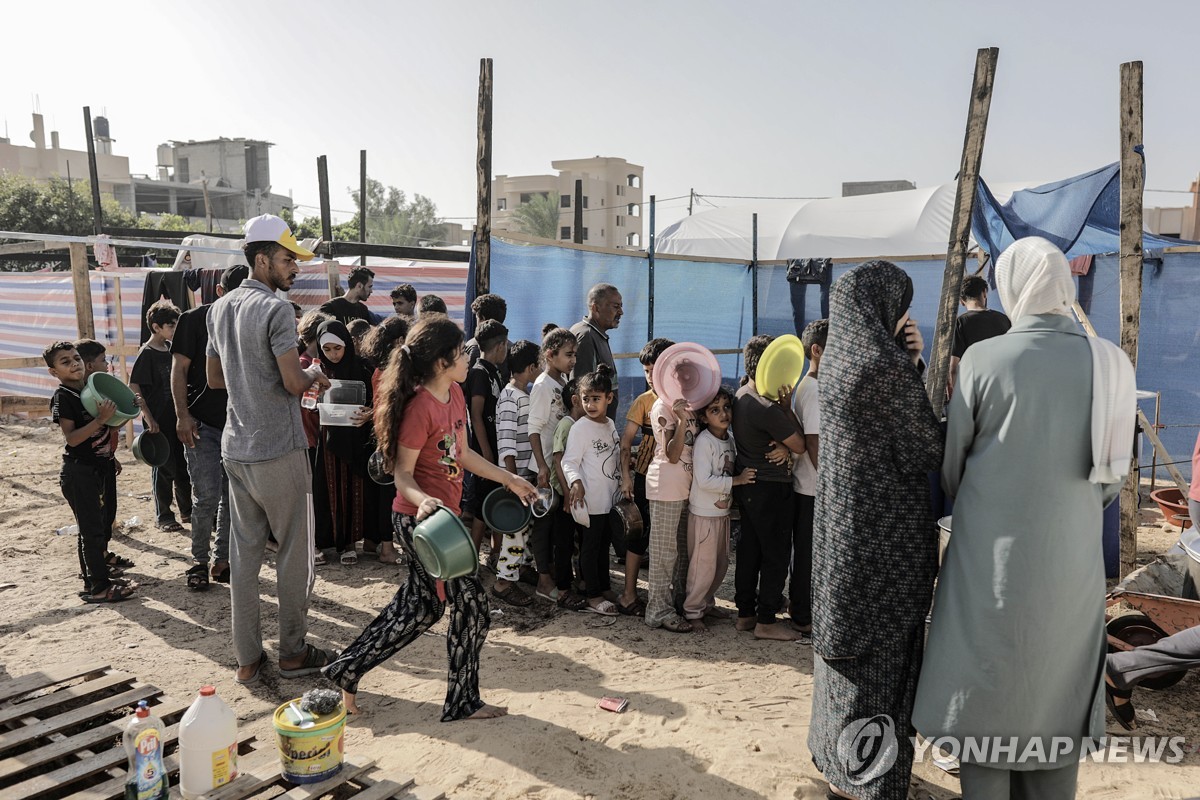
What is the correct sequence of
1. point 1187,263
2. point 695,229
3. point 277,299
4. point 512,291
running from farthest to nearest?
1. point 695,229
2. point 1187,263
3. point 512,291
4. point 277,299

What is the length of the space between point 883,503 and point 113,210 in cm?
3547

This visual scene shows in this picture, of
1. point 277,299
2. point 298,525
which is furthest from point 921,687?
point 277,299

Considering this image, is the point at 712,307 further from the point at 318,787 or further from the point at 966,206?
the point at 318,787

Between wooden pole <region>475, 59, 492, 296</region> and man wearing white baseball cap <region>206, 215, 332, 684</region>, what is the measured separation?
2.65 m

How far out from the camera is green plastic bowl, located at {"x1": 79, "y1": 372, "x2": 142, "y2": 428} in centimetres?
491

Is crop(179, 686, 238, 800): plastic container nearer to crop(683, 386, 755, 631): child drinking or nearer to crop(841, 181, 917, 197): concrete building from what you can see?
crop(683, 386, 755, 631): child drinking

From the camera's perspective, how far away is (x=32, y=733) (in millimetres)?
3004

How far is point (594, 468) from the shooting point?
188 inches

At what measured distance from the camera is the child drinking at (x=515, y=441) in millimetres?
5031

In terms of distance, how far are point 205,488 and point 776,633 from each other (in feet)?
12.0

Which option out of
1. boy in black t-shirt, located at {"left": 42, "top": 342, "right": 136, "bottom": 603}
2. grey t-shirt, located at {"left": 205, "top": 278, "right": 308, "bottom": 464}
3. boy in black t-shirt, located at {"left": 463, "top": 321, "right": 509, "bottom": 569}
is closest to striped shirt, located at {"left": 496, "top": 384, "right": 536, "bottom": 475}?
boy in black t-shirt, located at {"left": 463, "top": 321, "right": 509, "bottom": 569}

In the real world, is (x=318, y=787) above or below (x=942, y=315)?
below

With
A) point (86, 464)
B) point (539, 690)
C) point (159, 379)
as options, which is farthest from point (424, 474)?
point (159, 379)

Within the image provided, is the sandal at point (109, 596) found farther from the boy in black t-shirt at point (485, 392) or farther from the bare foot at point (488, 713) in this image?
the bare foot at point (488, 713)
